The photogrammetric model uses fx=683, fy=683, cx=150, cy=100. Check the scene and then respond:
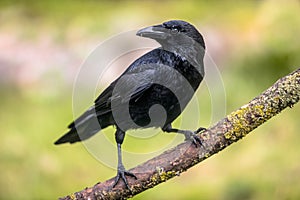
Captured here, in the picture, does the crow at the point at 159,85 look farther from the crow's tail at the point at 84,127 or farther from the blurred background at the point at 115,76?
the blurred background at the point at 115,76

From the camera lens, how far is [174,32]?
250 centimetres

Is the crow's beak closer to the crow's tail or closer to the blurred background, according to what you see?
the crow's tail

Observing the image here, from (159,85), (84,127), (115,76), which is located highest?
(115,76)

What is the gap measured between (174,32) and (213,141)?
1.41ft

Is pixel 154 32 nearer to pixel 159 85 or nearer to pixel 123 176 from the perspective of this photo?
pixel 159 85

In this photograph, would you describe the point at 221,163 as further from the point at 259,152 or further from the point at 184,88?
the point at 184,88

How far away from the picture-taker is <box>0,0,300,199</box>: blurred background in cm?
496

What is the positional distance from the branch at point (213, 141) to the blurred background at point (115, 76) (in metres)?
0.99

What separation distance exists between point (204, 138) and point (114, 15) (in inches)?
201

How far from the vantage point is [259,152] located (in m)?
5.18

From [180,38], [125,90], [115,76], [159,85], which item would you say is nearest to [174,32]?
[180,38]

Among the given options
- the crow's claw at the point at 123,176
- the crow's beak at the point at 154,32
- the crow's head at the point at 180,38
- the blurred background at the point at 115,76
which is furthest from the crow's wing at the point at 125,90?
the blurred background at the point at 115,76

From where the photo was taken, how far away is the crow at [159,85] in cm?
249

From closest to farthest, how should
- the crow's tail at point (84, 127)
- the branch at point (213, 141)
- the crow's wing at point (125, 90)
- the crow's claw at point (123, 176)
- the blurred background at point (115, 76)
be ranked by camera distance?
the branch at point (213, 141)
the crow's claw at point (123, 176)
the crow's wing at point (125, 90)
the crow's tail at point (84, 127)
the blurred background at point (115, 76)
